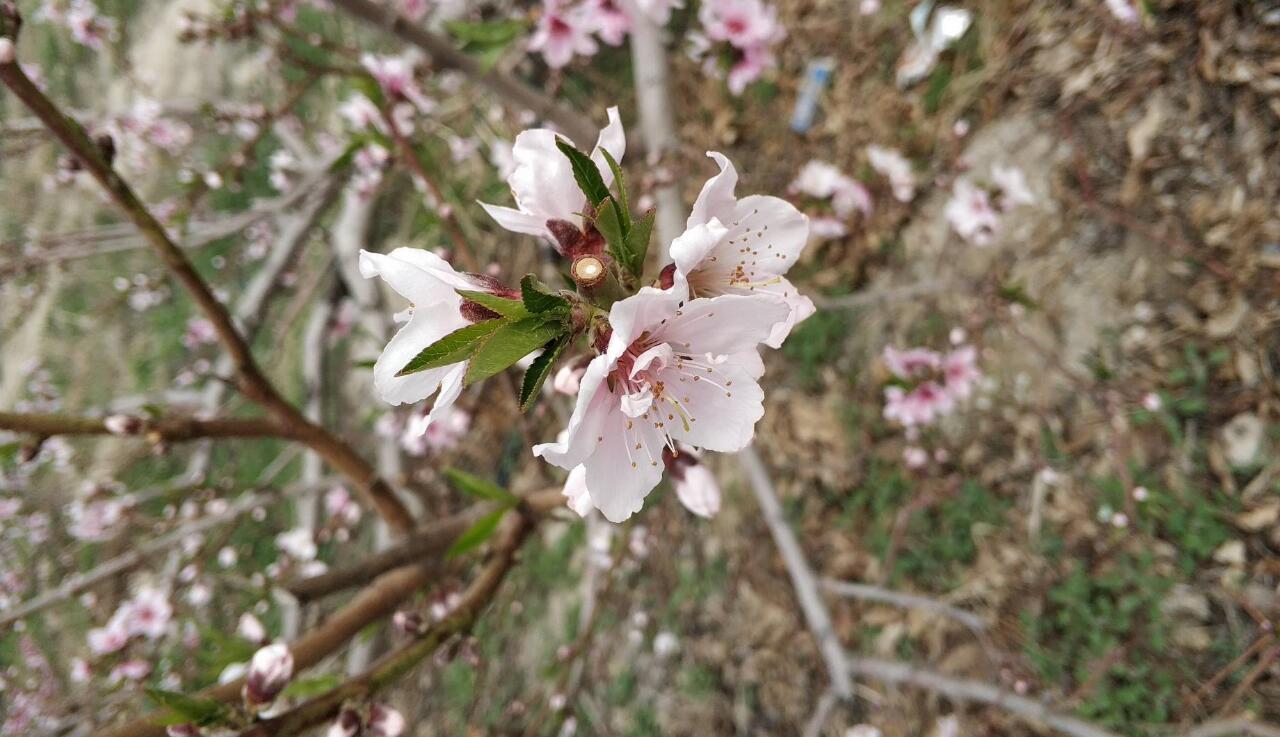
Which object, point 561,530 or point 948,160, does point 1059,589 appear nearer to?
point 948,160

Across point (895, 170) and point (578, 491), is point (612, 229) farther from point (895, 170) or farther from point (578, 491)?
point (895, 170)

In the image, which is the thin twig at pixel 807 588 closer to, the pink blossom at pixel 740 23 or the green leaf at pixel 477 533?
the green leaf at pixel 477 533

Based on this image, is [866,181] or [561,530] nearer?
[866,181]

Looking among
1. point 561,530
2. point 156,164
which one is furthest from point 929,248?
point 156,164

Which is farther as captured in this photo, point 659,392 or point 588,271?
point 659,392

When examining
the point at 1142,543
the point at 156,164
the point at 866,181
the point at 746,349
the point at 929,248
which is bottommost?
the point at 156,164

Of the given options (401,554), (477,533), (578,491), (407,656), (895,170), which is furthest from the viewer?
(895,170)

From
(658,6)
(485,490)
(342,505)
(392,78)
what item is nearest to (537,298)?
(485,490)
